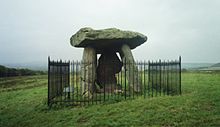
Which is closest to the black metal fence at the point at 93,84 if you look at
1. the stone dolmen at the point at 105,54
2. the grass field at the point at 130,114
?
the stone dolmen at the point at 105,54

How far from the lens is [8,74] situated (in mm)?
47781

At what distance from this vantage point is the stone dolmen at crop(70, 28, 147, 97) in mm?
15539

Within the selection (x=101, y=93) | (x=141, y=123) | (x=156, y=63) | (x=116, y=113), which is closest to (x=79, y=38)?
(x=101, y=93)

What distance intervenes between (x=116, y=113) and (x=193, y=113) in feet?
9.70

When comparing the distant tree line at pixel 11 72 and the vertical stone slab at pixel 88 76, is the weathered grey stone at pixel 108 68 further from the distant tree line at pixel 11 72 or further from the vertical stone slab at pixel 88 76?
the distant tree line at pixel 11 72

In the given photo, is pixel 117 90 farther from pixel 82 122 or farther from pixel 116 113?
pixel 82 122

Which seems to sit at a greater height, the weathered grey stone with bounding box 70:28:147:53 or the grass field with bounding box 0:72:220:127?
the weathered grey stone with bounding box 70:28:147:53

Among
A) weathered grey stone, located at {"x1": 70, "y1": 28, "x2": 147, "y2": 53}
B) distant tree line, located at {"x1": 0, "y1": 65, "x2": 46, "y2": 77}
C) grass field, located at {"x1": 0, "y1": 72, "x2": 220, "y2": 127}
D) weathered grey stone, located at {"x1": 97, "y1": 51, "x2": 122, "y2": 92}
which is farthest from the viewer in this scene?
distant tree line, located at {"x1": 0, "y1": 65, "x2": 46, "y2": 77}

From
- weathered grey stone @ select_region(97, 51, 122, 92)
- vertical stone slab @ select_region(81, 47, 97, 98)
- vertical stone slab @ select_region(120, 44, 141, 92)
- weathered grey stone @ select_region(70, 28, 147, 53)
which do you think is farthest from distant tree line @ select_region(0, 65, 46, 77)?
vertical stone slab @ select_region(120, 44, 141, 92)

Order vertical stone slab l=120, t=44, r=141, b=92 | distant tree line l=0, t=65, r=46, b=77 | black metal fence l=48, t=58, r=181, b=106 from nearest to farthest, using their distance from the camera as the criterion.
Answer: black metal fence l=48, t=58, r=181, b=106
vertical stone slab l=120, t=44, r=141, b=92
distant tree line l=0, t=65, r=46, b=77

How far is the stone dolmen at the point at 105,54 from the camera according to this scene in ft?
51.0

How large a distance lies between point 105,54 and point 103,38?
2.84 meters

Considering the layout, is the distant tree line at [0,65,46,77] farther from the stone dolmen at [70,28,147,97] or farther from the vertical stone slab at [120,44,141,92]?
the vertical stone slab at [120,44,141,92]

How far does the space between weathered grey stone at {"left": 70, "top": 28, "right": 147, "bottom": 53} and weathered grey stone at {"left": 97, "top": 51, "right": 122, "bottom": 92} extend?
1.07 meters
